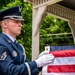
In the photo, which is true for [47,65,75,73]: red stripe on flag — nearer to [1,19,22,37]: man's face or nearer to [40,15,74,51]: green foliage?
[1,19,22,37]: man's face

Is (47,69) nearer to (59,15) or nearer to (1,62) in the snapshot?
(1,62)

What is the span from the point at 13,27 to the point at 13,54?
20 centimetres

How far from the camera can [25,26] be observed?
972 centimetres

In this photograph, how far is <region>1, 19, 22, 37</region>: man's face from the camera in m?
2.11

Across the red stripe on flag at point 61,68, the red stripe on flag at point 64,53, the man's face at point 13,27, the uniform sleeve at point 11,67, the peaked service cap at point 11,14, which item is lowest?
the red stripe on flag at point 61,68

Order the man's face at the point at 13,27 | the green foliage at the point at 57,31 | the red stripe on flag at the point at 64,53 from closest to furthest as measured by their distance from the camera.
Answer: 1. the man's face at the point at 13,27
2. the red stripe on flag at the point at 64,53
3. the green foliage at the point at 57,31

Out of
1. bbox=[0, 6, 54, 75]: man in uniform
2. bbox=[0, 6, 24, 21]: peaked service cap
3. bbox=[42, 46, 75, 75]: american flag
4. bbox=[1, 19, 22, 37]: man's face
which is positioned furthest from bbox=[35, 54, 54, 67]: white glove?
bbox=[42, 46, 75, 75]: american flag

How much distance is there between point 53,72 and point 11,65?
1760 millimetres

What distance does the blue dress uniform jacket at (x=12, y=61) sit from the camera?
1.92 metres

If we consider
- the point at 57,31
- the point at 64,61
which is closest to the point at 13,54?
the point at 64,61

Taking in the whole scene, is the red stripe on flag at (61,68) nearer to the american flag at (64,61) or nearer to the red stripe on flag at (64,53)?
the american flag at (64,61)

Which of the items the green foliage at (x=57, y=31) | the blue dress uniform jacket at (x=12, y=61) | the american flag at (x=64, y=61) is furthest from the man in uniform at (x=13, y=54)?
the green foliage at (x=57, y=31)

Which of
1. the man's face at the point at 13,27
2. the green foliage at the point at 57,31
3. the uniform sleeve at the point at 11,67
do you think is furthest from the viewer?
the green foliage at the point at 57,31

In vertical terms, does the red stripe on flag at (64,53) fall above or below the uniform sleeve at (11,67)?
below
